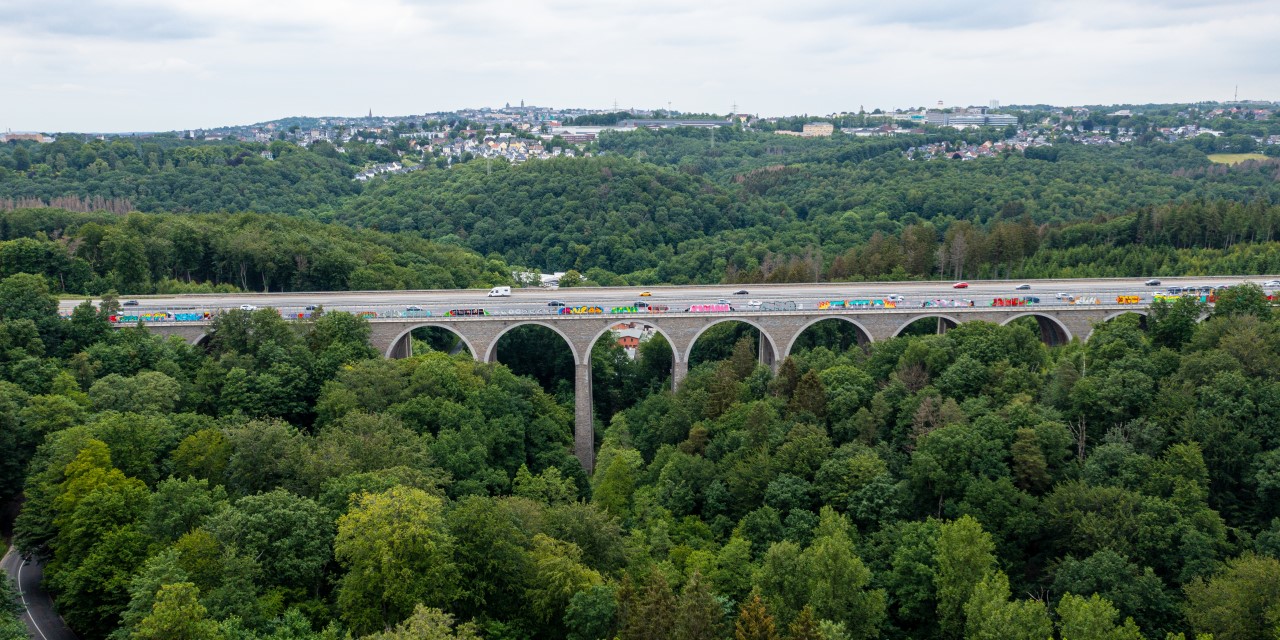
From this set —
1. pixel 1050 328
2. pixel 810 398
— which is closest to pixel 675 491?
pixel 810 398

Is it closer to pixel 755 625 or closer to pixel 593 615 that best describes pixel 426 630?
pixel 593 615

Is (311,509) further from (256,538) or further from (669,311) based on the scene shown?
(669,311)

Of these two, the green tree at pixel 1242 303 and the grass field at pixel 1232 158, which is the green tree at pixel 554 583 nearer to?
the green tree at pixel 1242 303

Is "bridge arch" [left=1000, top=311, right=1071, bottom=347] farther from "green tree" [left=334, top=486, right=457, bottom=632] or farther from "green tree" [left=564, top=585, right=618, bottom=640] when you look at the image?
"green tree" [left=334, top=486, right=457, bottom=632]

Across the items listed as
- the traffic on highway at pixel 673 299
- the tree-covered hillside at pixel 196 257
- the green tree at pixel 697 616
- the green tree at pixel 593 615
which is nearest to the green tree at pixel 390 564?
the green tree at pixel 593 615

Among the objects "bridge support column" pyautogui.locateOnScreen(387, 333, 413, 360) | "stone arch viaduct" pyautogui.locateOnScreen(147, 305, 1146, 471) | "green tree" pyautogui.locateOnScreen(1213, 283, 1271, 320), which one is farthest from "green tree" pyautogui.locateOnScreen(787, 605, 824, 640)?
"bridge support column" pyautogui.locateOnScreen(387, 333, 413, 360)

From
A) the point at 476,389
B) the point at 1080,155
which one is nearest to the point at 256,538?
the point at 476,389
